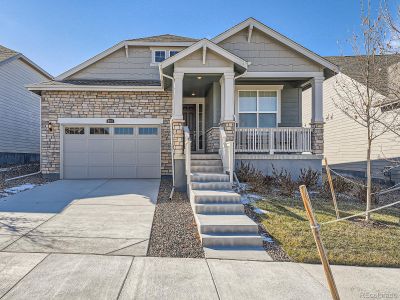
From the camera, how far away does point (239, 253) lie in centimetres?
468

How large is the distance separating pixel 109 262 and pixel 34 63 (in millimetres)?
18184

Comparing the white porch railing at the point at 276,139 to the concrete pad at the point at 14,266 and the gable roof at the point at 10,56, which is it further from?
the gable roof at the point at 10,56

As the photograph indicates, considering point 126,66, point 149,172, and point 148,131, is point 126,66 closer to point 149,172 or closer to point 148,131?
point 148,131

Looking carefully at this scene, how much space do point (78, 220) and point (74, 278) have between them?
2654 millimetres

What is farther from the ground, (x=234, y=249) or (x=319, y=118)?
(x=319, y=118)

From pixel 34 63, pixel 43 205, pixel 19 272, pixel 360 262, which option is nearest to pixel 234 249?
pixel 360 262

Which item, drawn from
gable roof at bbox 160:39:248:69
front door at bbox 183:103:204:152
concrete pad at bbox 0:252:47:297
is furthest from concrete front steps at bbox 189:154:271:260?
front door at bbox 183:103:204:152

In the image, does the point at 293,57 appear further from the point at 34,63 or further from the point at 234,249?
the point at 34,63

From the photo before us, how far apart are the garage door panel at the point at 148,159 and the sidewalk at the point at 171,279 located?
807 cm

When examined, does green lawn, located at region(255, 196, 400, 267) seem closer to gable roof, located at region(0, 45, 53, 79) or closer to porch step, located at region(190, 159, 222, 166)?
porch step, located at region(190, 159, 222, 166)

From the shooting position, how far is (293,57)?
1078cm

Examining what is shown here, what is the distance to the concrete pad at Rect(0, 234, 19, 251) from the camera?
4660mm

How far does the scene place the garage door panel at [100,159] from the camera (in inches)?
481

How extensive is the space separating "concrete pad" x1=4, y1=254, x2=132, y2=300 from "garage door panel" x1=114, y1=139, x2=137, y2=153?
322 inches
